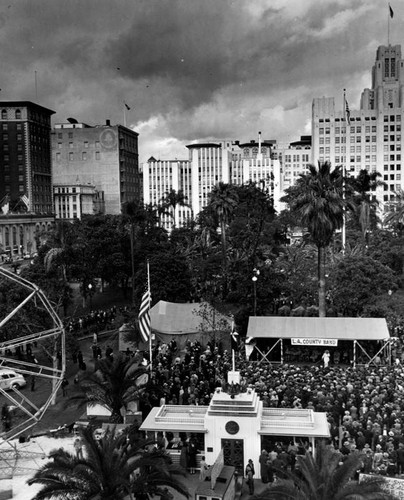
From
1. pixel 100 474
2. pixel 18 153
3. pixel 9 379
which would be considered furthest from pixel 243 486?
pixel 18 153

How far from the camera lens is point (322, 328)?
1475 inches

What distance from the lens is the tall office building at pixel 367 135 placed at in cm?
15375

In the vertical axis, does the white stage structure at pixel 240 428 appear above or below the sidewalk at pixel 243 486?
above

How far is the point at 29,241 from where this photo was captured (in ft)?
415

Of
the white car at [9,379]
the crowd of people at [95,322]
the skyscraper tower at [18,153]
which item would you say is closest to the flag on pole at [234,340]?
the white car at [9,379]

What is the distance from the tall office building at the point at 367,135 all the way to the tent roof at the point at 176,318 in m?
117

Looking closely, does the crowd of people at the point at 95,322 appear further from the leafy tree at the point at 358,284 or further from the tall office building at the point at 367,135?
the tall office building at the point at 367,135

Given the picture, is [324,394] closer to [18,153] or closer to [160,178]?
[18,153]

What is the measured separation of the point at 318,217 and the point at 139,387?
58.6 ft

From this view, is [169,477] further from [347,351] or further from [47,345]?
[347,351]

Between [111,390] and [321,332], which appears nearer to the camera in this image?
[111,390]

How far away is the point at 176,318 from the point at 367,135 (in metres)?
124

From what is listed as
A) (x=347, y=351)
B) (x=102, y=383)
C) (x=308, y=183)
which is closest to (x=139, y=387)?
(x=102, y=383)

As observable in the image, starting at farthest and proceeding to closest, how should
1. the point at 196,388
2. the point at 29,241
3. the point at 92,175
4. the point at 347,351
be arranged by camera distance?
the point at 92,175
the point at 29,241
the point at 347,351
the point at 196,388
